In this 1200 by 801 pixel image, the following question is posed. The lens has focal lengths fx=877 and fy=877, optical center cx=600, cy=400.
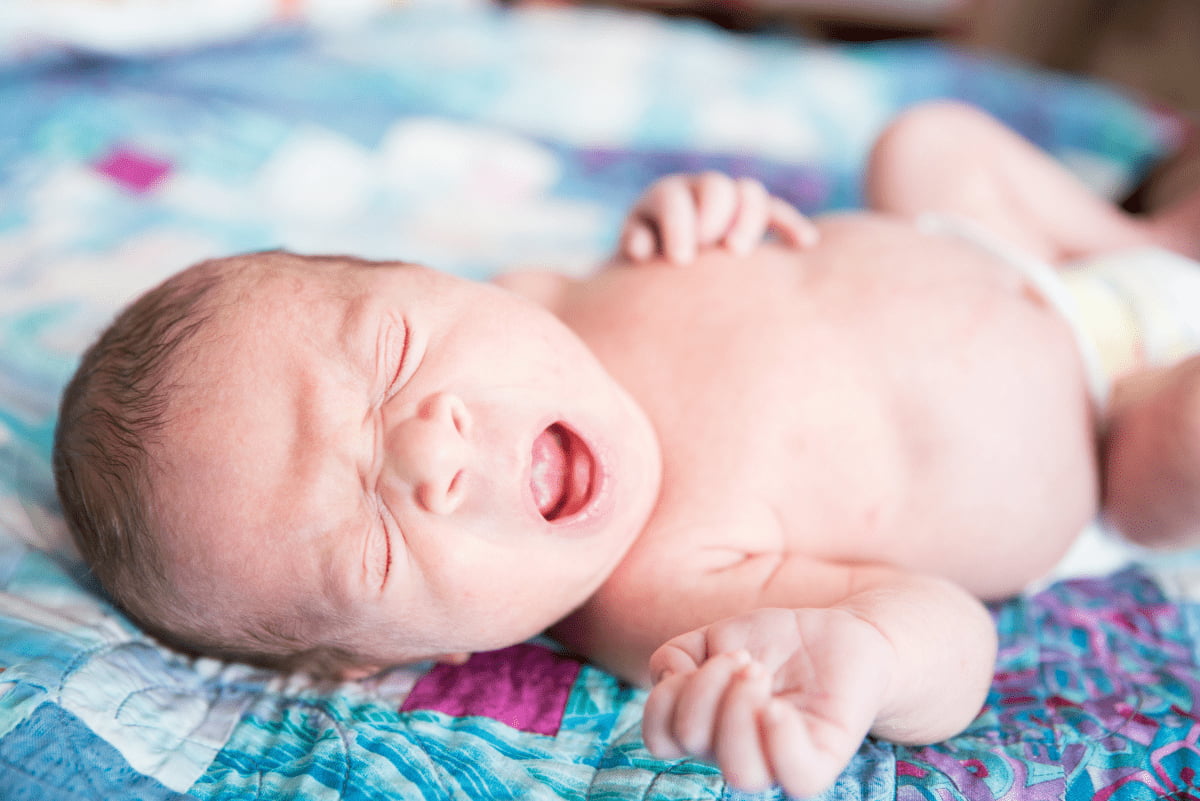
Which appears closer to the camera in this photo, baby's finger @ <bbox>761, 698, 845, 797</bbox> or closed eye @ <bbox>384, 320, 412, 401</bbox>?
baby's finger @ <bbox>761, 698, 845, 797</bbox>

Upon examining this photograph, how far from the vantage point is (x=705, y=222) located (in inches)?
43.7

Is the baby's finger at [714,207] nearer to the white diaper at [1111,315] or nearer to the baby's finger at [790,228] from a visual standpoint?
the baby's finger at [790,228]

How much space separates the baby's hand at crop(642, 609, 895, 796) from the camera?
61 cm

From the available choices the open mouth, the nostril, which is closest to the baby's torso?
the open mouth

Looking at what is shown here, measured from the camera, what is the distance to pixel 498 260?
5.09 ft

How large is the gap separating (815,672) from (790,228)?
633mm

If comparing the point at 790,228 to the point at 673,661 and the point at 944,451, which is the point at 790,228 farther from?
the point at 673,661

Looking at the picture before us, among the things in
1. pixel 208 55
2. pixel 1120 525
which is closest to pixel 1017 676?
pixel 1120 525

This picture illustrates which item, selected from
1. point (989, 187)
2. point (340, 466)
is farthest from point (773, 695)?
point (989, 187)

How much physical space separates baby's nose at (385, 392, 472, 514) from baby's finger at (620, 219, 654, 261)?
418mm

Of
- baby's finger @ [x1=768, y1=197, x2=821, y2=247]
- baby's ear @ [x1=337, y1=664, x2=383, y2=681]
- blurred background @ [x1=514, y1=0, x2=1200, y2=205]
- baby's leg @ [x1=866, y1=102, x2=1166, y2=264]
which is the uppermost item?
blurred background @ [x1=514, y1=0, x2=1200, y2=205]

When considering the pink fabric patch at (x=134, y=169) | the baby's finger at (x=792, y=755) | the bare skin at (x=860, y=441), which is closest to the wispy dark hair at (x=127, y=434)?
the bare skin at (x=860, y=441)

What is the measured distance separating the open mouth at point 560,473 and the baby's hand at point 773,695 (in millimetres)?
188

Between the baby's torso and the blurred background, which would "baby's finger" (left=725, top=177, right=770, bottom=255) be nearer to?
the baby's torso
